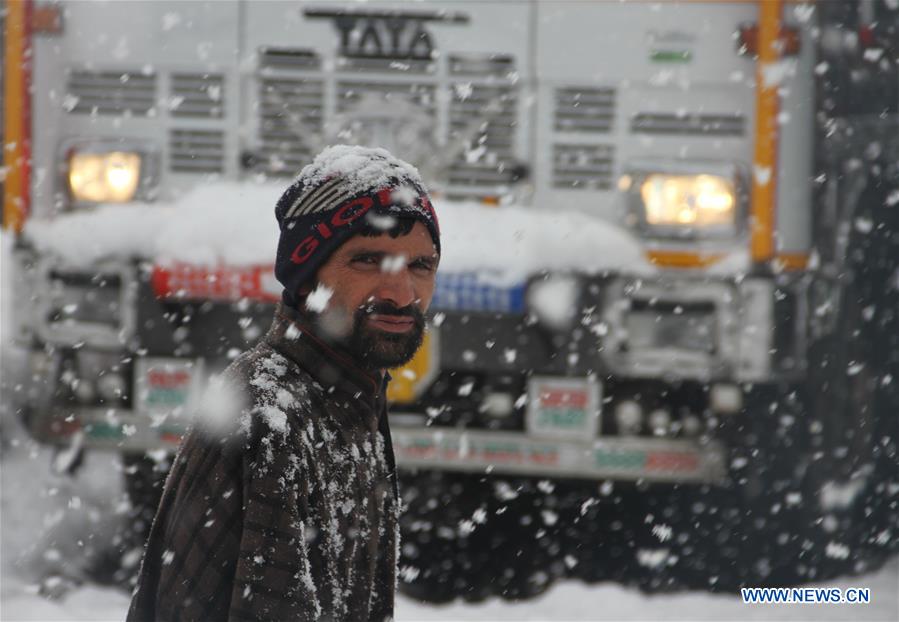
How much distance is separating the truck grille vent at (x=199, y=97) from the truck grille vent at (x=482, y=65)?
959mm

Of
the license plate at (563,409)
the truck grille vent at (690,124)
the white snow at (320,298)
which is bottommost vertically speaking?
the license plate at (563,409)

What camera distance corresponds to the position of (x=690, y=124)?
443cm

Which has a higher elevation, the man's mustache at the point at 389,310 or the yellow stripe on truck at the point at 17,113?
the yellow stripe on truck at the point at 17,113

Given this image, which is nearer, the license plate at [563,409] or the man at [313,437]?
the man at [313,437]

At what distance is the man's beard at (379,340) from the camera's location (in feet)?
5.47

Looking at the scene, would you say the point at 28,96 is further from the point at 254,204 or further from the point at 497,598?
the point at 497,598

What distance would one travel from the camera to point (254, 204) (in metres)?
4.34

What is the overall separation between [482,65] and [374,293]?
2995 mm

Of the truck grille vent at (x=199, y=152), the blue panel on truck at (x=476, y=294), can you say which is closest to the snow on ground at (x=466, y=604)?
the blue panel on truck at (x=476, y=294)

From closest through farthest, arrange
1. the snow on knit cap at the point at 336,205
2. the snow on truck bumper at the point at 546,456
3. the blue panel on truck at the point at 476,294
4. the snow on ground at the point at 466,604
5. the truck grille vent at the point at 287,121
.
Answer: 1. the snow on knit cap at the point at 336,205
2. the snow on ground at the point at 466,604
3. the blue panel on truck at the point at 476,294
4. the snow on truck bumper at the point at 546,456
5. the truck grille vent at the point at 287,121

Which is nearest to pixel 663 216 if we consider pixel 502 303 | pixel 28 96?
pixel 502 303

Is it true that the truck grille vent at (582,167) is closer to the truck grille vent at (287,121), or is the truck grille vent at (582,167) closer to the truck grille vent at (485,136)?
the truck grille vent at (485,136)

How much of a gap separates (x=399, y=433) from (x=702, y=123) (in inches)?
67.4

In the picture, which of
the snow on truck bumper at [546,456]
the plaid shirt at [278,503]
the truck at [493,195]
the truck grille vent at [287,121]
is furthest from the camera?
the truck grille vent at [287,121]
